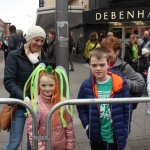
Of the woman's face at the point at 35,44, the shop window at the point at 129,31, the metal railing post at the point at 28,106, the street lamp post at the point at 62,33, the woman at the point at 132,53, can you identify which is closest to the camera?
the metal railing post at the point at 28,106

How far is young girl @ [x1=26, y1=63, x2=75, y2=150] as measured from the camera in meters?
2.47

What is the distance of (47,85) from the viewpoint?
2.49m

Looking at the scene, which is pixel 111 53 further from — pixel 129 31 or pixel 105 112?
pixel 129 31

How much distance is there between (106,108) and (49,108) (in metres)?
0.57

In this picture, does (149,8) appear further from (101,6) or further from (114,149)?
(114,149)

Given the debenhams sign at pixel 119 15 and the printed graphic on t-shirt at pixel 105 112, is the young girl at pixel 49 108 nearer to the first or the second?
the printed graphic on t-shirt at pixel 105 112

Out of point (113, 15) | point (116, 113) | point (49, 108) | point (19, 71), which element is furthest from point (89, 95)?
point (113, 15)

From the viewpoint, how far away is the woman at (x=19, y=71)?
9.03 ft

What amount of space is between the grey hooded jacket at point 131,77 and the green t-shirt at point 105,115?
337 mm

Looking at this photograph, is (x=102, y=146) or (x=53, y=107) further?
(x=102, y=146)

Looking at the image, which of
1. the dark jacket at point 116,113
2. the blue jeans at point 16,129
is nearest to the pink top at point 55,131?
the dark jacket at point 116,113

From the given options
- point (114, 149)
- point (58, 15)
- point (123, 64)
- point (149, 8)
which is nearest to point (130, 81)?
point (123, 64)

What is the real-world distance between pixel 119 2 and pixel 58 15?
10.1 meters

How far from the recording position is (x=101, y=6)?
43.3 ft
